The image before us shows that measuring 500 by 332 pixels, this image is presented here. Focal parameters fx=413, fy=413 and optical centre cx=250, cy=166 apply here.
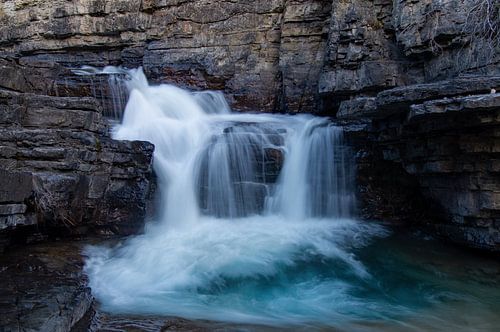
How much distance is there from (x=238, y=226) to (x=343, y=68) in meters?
5.13

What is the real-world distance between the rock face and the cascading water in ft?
2.26

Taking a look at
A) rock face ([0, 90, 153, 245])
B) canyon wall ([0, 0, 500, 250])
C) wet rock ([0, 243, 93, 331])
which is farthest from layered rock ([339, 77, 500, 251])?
wet rock ([0, 243, 93, 331])

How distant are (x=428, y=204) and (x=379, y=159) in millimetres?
1240

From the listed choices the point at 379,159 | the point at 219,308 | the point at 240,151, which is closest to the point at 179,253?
the point at 219,308

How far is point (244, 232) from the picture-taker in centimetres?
734

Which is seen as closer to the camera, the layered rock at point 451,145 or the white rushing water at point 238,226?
the white rushing water at point 238,226

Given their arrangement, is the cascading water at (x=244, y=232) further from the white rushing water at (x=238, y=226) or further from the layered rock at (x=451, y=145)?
the layered rock at (x=451, y=145)

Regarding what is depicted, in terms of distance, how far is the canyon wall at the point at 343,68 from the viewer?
618 centimetres

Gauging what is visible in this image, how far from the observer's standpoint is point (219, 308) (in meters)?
4.73

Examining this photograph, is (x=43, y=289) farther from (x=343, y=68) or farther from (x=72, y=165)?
(x=343, y=68)

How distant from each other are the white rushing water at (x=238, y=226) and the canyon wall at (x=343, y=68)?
3.31ft

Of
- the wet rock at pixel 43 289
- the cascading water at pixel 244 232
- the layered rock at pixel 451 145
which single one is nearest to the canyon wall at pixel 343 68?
the layered rock at pixel 451 145

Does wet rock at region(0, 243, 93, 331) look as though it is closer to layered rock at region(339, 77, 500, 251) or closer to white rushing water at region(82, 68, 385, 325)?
white rushing water at region(82, 68, 385, 325)

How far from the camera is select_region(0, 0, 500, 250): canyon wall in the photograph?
20.3ft
